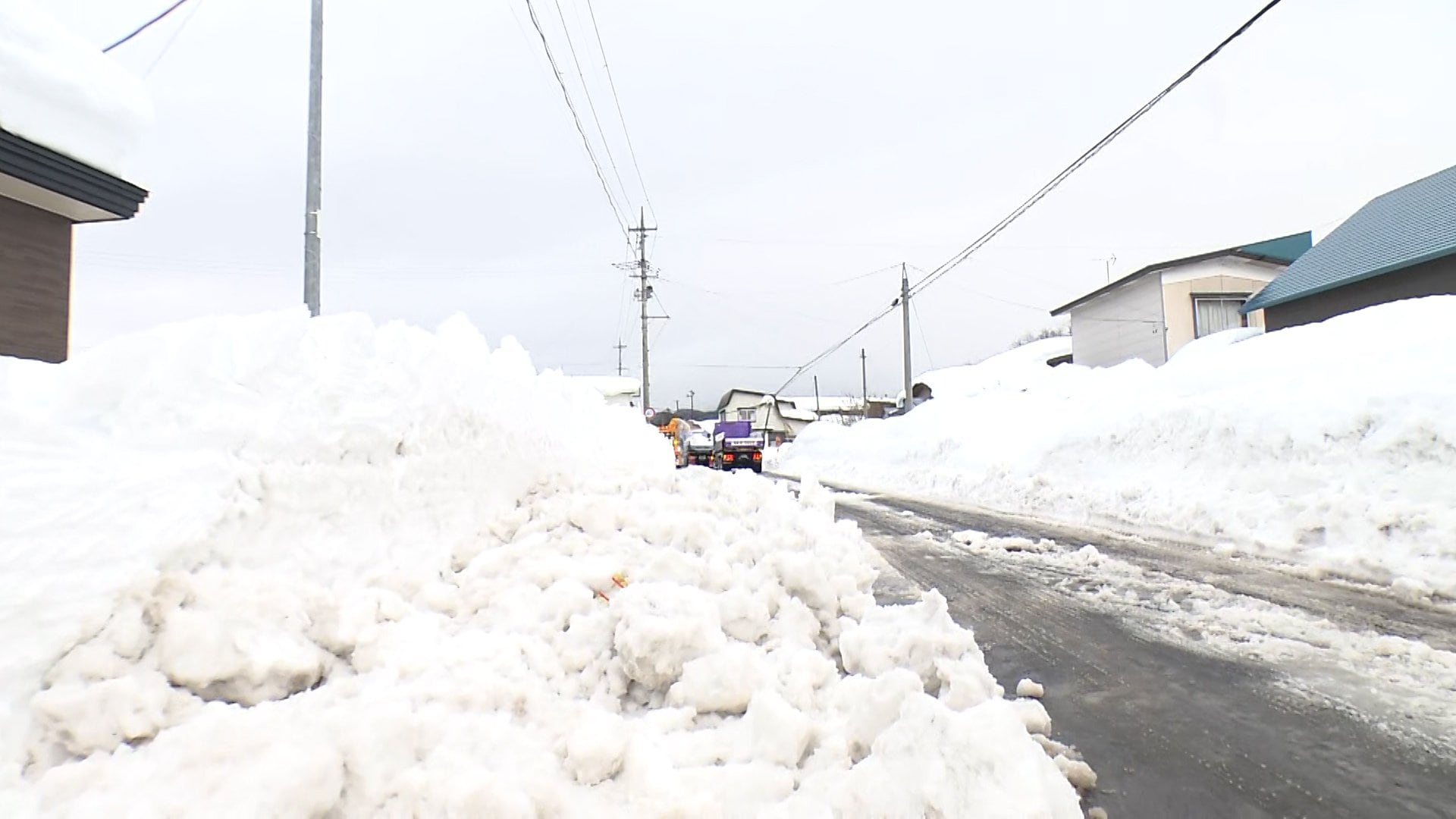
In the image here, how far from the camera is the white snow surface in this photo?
7348 mm

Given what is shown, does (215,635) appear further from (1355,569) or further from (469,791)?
(1355,569)

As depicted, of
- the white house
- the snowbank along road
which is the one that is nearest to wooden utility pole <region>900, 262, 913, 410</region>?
the snowbank along road

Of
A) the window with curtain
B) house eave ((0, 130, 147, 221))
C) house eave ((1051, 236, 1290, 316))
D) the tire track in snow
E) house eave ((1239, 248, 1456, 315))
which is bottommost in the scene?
the tire track in snow

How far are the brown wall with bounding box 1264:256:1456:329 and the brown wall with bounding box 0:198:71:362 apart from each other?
2641 centimetres

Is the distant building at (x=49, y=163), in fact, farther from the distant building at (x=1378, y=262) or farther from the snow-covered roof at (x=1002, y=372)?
the snow-covered roof at (x=1002, y=372)

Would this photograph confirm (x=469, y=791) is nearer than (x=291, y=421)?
Yes

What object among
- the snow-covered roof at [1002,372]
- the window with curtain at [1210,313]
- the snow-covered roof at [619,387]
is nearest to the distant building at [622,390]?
the snow-covered roof at [619,387]

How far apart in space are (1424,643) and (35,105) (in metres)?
13.6

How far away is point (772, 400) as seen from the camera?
7325 centimetres

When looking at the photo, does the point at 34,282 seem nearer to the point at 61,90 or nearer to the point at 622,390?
the point at 61,90

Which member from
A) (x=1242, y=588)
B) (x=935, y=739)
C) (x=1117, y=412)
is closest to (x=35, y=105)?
(x=935, y=739)

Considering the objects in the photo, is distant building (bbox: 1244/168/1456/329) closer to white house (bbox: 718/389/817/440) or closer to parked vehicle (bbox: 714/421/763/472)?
parked vehicle (bbox: 714/421/763/472)

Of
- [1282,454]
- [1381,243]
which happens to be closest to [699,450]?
[1381,243]

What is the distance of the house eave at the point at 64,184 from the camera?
749 cm
